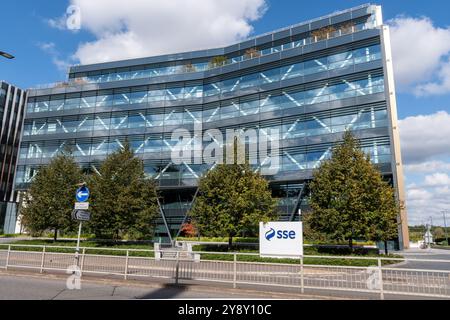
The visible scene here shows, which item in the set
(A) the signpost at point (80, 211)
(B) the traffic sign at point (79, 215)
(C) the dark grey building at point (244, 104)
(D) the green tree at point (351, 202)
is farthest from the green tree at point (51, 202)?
(D) the green tree at point (351, 202)

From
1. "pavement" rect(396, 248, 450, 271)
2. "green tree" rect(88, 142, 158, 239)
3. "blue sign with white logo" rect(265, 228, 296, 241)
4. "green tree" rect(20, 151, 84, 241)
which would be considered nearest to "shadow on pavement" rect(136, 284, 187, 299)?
"pavement" rect(396, 248, 450, 271)

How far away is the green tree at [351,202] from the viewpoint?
20594 mm

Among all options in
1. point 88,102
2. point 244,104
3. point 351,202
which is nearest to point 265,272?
point 351,202

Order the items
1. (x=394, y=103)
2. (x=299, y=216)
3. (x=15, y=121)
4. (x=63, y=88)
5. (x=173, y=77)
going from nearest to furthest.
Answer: (x=394, y=103)
(x=299, y=216)
(x=173, y=77)
(x=63, y=88)
(x=15, y=121)

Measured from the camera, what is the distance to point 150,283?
38.3 ft

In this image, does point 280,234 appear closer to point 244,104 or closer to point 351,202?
point 351,202

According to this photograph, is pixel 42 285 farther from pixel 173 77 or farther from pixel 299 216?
pixel 173 77

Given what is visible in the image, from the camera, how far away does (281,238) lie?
19.6 meters

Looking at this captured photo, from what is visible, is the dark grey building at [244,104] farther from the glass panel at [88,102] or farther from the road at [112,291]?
the road at [112,291]

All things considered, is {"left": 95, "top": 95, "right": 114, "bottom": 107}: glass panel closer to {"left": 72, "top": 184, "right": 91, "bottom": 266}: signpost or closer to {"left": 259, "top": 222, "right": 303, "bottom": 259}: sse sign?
{"left": 259, "top": 222, "right": 303, "bottom": 259}: sse sign

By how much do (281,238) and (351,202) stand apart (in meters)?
4.67

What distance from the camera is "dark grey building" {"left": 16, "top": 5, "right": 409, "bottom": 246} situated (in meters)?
34.2
